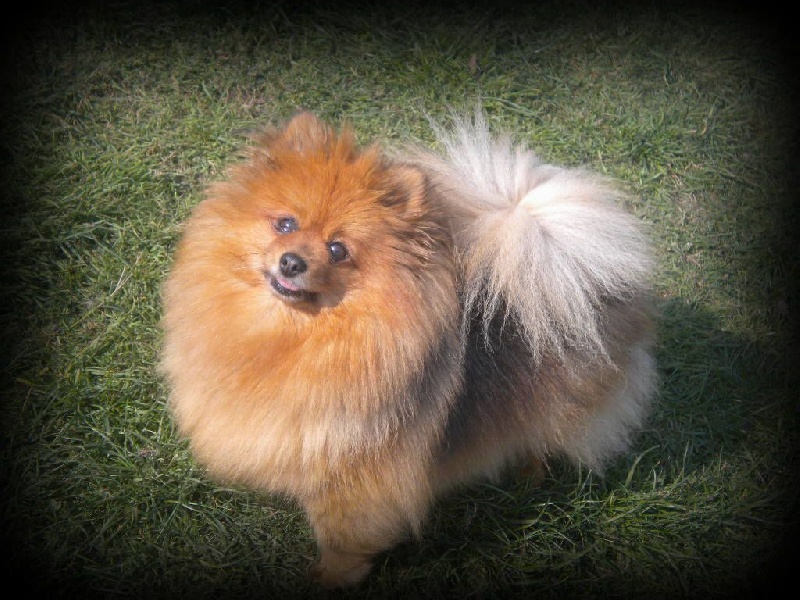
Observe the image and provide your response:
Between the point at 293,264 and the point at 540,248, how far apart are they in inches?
35.1

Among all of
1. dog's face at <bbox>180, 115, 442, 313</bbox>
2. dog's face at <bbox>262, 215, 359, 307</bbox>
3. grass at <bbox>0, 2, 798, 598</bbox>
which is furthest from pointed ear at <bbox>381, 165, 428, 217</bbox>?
grass at <bbox>0, 2, 798, 598</bbox>

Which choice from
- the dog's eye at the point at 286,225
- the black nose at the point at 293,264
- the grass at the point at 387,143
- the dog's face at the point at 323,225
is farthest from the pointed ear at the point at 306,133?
the grass at the point at 387,143

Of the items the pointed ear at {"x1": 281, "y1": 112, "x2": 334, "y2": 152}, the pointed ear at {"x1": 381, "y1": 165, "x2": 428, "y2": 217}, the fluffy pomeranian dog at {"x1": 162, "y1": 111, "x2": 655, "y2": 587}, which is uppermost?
the pointed ear at {"x1": 281, "y1": 112, "x2": 334, "y2": 152}

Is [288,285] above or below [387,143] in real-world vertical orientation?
below

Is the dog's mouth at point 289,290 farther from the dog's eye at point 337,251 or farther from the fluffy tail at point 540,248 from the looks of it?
the fluffy tail at point 540,248

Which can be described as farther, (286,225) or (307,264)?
(286,225)

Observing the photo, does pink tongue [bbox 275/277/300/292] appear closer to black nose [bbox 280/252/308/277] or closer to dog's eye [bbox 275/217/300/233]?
black nose [bbox 280/252/308/277]

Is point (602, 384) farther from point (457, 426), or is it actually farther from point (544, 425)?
point (457, 426)

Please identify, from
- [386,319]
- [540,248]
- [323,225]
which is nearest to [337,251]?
[323,225]

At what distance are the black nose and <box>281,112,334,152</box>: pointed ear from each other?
0.39 m

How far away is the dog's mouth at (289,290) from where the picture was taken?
198 cm

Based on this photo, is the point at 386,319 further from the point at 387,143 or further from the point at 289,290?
the point at 387,143

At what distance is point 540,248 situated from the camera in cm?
230

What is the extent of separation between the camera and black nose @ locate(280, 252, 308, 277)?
1.94 metres
